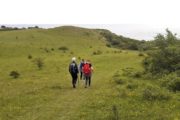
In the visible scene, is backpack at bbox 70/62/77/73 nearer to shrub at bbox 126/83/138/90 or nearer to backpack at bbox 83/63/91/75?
backpack at bbox 83/63/91/75

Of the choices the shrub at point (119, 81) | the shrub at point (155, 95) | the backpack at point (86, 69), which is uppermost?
the backpack at point (86, 69)

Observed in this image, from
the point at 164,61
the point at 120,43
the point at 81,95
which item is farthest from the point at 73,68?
the point at 120,43

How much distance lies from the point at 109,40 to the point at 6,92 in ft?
224

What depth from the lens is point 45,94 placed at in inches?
1069

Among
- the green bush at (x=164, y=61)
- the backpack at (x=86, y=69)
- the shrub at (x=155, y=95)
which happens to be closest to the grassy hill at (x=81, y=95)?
the shrub at (x=155, y=95)

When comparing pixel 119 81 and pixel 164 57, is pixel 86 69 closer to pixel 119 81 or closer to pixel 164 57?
pixel 119 81

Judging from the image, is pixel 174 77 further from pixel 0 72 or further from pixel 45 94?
pixel 0 72

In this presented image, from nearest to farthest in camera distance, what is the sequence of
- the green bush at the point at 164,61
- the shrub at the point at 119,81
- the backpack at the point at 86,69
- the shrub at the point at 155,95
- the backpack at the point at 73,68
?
the shrub at the point at 155,95
the backpack at the point at 73,68
the backpack at the point at 86,69
the shrub at the point at 119,81
the green bush at the point at 164,61

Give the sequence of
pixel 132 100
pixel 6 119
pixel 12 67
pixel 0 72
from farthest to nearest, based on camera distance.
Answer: pixel 12 67 → pixel 0 72 → pixel 132 100 → pixel 6 119

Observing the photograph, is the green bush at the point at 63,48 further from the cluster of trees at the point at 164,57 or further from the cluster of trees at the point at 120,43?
the cluster of trees at the point at 164,57

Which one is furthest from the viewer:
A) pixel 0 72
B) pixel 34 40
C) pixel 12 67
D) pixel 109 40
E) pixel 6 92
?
pixel 109 40

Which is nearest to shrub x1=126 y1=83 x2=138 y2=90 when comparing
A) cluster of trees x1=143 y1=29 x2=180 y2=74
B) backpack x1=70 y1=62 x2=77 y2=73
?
backpack x1=70 y1=62 x2=77 y2=73

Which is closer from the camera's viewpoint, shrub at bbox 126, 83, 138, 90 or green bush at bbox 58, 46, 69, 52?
shrub at bbox 126, 83, 138, 90

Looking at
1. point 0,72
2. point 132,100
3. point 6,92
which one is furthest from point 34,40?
point 132,100
